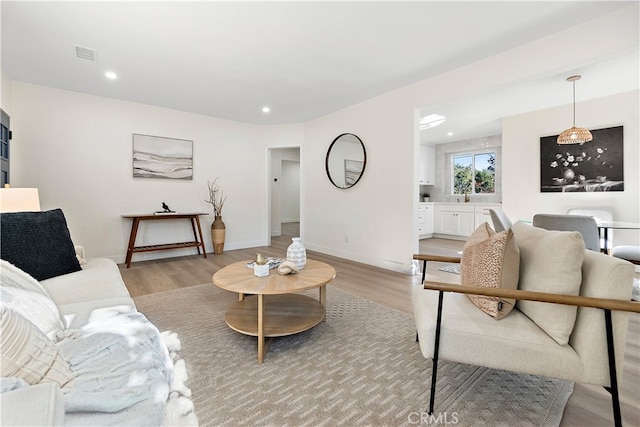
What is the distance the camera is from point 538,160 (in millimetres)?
4508

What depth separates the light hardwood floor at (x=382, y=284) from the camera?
1.30 m

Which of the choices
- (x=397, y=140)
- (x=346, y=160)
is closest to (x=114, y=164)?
(x=346, y=160)

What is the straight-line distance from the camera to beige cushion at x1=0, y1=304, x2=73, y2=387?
701mm

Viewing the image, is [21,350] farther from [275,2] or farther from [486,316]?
[275,2]

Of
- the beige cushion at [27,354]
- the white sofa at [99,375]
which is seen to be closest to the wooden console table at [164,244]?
the white sofa at [99,375]

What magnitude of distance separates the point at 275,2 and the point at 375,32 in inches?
33.4

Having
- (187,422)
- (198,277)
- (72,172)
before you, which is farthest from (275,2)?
(72,172)

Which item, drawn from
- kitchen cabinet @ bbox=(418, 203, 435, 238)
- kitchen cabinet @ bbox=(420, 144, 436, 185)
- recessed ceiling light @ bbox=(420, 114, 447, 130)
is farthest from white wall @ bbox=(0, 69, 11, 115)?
kitchen cabinet @ bbox=(420, 144, 436, 185)

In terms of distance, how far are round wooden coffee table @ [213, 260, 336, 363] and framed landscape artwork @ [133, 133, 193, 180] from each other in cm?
296

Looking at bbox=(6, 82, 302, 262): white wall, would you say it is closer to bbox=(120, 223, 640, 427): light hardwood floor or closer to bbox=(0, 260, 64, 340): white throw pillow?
bbox=(120, 223, 640, 427): light hardwood floor

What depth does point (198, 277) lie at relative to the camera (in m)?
3.43

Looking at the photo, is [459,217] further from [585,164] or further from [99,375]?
[99,375]

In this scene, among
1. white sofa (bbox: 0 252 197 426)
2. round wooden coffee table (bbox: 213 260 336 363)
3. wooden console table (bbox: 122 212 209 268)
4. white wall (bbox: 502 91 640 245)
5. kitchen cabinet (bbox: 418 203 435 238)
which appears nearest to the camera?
white sofa (bbox: 0 252 197 426)

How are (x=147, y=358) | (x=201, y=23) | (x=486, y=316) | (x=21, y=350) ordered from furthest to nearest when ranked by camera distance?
(x=201, y=23) → (x=486, y=316) → (x=147, y=358) → (x=21, y=350)
